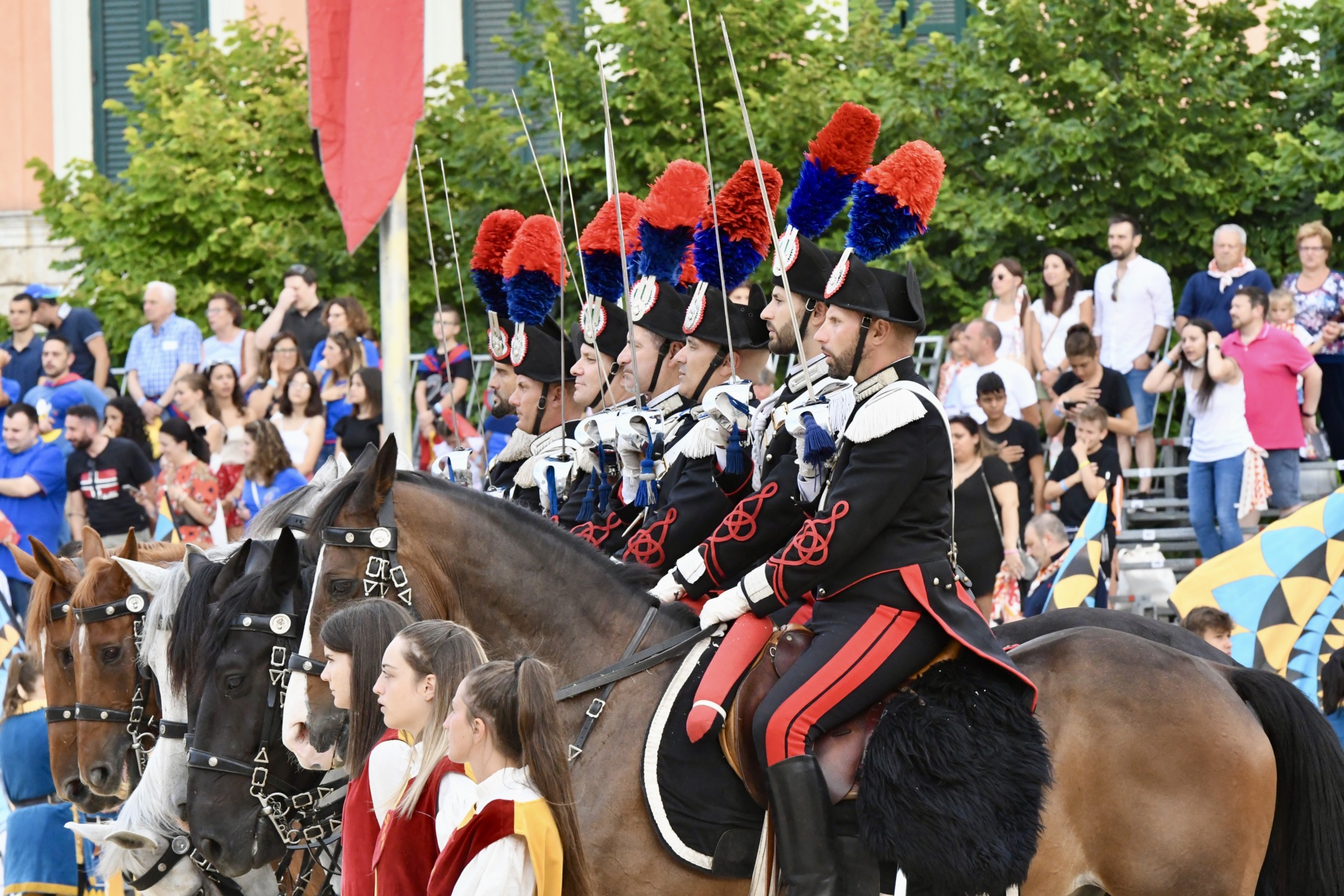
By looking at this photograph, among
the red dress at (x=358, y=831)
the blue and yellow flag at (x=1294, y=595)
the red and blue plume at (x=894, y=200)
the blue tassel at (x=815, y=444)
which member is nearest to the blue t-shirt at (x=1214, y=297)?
the blue and yellow flag at (x=1294, y=595)

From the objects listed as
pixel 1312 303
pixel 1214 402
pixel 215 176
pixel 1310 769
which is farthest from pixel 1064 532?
pixel 215 176

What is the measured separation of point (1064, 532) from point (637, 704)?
5.23m

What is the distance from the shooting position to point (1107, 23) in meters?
13.4

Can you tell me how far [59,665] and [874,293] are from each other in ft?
12.4

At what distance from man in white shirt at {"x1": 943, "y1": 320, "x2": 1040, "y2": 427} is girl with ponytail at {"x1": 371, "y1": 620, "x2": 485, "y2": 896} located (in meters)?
7.91

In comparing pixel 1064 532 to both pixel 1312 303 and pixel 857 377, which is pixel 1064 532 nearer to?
pixel 1312 303

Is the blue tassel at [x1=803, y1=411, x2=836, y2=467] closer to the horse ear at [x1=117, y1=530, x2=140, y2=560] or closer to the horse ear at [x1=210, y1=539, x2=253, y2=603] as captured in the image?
the horse ear at [x1=210, y1=539, x2=253, y2=603]

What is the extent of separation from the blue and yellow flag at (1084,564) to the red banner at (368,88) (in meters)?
4.59

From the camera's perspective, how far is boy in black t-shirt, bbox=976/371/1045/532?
1112cm

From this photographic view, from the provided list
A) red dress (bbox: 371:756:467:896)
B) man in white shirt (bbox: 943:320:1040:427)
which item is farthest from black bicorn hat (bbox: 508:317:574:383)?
man in white shirt (bbox: 943:320:1040:427)

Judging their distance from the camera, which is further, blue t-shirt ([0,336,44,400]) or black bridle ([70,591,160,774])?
blue t-shirt ([0,336,44,400])

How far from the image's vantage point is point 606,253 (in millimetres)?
7223

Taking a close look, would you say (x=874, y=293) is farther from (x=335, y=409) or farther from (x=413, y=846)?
(x=335, y=409)

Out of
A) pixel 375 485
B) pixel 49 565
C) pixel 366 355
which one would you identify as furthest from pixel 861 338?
pixel 366 355
